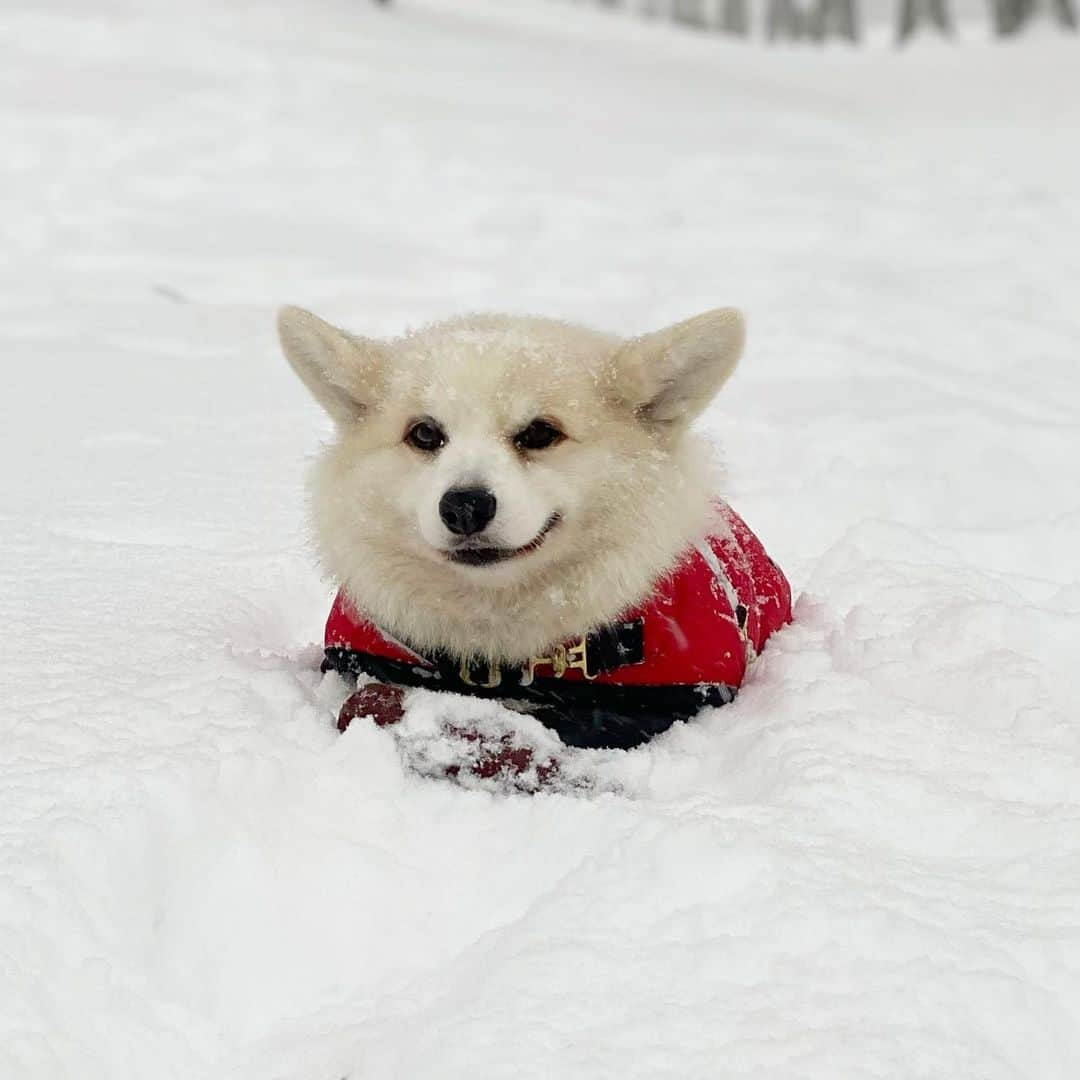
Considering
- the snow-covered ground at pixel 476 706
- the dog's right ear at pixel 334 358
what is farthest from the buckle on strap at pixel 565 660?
the dog's right ear at pixel 334 358

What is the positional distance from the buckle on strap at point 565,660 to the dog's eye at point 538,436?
17.0 inches

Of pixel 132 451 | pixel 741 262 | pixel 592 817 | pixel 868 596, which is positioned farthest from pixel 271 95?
pixel 592 817

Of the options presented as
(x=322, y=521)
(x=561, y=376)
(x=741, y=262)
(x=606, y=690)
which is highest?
(x=561, y=376)

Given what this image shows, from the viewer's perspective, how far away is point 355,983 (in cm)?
229

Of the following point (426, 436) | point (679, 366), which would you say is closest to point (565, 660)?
point (426, 436)

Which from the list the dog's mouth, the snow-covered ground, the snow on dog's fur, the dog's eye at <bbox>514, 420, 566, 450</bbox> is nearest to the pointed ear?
the snow on dog's fur

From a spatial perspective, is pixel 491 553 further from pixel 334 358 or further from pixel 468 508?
pixel 334 358

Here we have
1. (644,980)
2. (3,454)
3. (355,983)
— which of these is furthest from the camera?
(3,454)

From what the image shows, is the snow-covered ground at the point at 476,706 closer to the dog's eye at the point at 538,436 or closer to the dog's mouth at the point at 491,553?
the dog's mouth at the point at 491,553

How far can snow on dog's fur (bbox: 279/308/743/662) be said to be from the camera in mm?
3031

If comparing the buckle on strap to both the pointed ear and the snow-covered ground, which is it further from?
the pointed ear

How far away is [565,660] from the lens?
10.2 ft

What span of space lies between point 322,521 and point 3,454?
192 centimetres

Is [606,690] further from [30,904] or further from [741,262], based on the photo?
[741,262]
